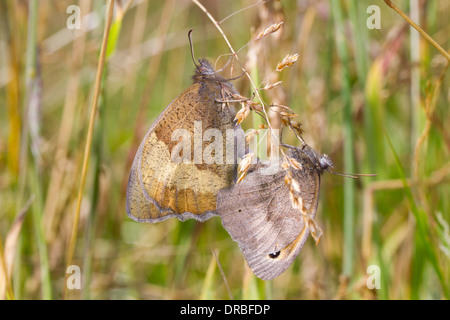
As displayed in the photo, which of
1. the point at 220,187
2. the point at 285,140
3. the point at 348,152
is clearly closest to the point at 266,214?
the point at 220,187

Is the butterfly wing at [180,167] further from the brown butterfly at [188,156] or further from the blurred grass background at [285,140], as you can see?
the blurred grass background at [285,140]

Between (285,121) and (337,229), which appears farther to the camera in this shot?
(337,229)

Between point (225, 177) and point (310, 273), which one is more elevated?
point (225, 177)

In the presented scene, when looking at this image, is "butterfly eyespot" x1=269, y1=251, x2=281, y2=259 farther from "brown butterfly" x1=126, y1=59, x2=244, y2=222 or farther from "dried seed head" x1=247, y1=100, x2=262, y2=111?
"dried seed head" x1=247, y1=100, x2=262, y2=111

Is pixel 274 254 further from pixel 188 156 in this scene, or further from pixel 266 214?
pixel 188 156

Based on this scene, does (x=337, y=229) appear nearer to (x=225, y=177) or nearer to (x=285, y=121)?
(x=225, y=177)
